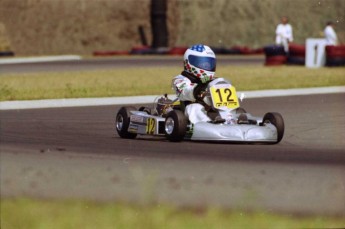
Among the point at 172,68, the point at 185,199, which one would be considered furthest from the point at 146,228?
the point at 172,68

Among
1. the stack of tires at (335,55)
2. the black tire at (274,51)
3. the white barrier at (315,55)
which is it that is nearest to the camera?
the stack of tires at (335,55)

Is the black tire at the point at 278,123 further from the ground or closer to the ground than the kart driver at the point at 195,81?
closer to the ground

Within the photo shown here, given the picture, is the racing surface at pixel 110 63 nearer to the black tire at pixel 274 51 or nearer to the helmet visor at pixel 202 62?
the black tire at pixel 274 51

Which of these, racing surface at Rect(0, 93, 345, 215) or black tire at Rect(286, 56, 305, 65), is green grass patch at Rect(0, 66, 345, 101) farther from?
racing surface at Rect(0, 93, 345, 215)

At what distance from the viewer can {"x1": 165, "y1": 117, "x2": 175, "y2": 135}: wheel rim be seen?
484 inches

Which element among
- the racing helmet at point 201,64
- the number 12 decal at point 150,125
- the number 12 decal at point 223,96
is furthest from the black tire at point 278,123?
the number 12 decal at point 150,125

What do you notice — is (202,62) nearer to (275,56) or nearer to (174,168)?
(174,168)

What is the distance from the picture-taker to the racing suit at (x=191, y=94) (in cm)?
1244

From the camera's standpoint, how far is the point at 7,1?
44.5m

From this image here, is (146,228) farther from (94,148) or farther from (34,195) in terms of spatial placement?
(94,148)

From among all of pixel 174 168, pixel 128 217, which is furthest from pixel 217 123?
pixel 128 217

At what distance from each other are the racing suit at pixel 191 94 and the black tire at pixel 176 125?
27cm

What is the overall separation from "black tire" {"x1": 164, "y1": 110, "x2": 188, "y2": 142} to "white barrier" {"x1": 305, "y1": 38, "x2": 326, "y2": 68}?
18.8 m

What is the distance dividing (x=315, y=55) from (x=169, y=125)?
752 inches
